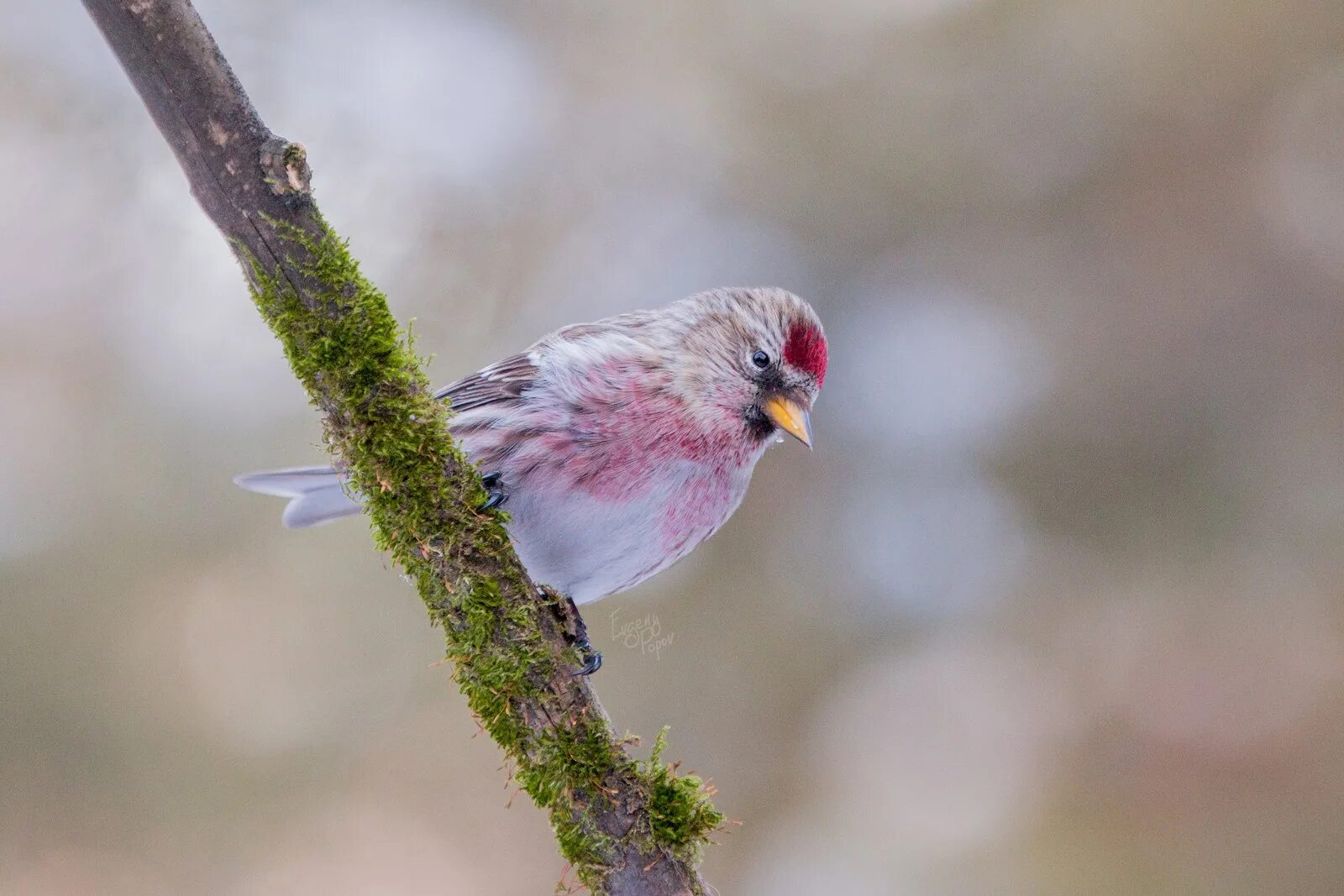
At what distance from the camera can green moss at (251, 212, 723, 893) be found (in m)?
1.90

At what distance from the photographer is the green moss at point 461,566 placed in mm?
1901

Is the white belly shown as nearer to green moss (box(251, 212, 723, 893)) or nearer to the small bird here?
the small bird

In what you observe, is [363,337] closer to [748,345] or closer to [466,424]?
[466,424]

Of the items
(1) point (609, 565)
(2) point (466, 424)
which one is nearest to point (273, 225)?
(2) point (466, 424)

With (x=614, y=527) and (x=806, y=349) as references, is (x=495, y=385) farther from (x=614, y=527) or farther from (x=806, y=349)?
(x=806, y=349)

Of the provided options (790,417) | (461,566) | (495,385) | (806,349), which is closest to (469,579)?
(461,566)

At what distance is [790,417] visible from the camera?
258cm

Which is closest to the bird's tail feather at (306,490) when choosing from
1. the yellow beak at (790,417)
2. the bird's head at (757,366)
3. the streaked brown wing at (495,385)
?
the streaked brown wing at (495,385)

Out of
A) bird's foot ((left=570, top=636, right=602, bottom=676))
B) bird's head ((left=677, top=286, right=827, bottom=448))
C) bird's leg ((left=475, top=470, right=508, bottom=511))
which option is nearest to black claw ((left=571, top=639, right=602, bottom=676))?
bird's foot ((left=570, top=636, right=602, bottom=676))

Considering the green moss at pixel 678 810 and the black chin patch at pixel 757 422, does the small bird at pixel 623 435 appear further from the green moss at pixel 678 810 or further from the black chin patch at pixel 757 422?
the green moss at pixel 678 810

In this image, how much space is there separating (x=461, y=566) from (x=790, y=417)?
95 centimetres

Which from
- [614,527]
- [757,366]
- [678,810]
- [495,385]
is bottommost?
[678,810]

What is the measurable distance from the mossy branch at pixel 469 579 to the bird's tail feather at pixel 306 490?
74cm

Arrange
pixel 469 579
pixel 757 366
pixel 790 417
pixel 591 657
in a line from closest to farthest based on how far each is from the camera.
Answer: pixel 469 579
pixel 591 657
pixel 790 417
pixel 757 366
